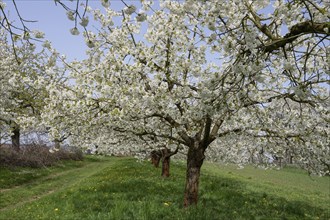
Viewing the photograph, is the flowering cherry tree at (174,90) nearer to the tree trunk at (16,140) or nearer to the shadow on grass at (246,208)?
the shadow on grass at (246,208)

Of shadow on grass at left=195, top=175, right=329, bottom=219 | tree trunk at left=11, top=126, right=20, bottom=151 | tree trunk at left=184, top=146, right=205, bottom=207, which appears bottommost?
shadow on grass at left=195, top=175, right=329, bottom=219

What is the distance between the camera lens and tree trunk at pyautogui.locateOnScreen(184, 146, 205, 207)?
1088cm

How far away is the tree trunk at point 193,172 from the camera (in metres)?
10.9

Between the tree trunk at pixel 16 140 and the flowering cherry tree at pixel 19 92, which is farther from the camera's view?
the tree trunk at pixel 16 140

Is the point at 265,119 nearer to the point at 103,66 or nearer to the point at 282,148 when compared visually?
the point at 282,148

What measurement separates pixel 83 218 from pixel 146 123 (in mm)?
3946

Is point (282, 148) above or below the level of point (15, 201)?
above

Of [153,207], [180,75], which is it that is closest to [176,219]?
[153,207]

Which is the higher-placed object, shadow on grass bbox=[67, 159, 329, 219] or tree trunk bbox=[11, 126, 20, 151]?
tree trunk bbox=[11, 126, 20, 151]

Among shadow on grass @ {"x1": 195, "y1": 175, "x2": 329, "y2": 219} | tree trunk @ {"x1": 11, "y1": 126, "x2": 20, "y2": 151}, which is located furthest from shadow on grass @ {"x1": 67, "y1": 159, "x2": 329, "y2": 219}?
tree trunk @ {"x1": 11, "y1": 126, "x2": 20, "y2": 151}

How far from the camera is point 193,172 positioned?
1093cm

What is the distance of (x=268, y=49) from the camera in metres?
5.36

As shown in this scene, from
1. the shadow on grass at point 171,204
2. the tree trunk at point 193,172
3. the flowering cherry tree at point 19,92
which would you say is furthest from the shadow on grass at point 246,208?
the flowering cherry tree at point 19,92

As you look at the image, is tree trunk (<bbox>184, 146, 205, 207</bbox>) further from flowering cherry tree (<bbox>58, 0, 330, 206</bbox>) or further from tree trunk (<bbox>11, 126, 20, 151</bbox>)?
tree trunk (<bbox>11, 126, 20, 151</bbox>)
